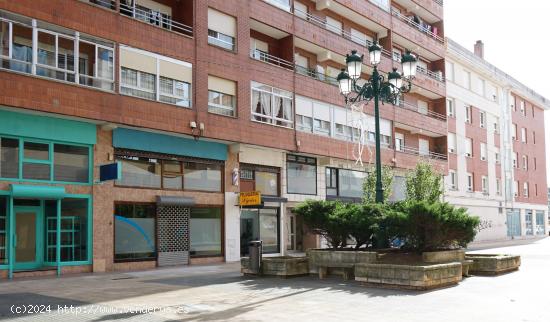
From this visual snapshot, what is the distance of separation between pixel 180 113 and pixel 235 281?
28.1ft

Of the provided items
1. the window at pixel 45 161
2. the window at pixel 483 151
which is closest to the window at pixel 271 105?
the window at pixel 45 161

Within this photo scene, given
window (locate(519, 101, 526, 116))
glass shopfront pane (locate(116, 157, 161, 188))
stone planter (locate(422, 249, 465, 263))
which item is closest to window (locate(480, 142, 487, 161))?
window (locate(519, 101, 526, 116))

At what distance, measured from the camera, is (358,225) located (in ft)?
51.6

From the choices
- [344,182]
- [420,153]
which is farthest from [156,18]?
[420,153]

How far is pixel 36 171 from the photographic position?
17.9 meters

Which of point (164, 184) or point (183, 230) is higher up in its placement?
point (164, 184)

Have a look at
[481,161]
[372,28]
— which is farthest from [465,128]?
[372,28]

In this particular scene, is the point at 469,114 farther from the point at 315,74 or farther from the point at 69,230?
the point at 69,230

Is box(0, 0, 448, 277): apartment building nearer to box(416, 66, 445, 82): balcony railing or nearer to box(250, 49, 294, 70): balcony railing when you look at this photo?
box(250, 49, 294, 70): balcony railing

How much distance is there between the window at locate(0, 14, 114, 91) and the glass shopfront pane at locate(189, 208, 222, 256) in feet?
20.9

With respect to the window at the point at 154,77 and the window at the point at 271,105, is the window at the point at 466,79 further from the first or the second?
the window at the point at 154,77

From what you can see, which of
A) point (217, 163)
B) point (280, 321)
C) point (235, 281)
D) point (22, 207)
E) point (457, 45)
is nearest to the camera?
point (280, 321)

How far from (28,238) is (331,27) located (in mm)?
20633

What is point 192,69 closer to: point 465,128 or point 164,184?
point 164,184
